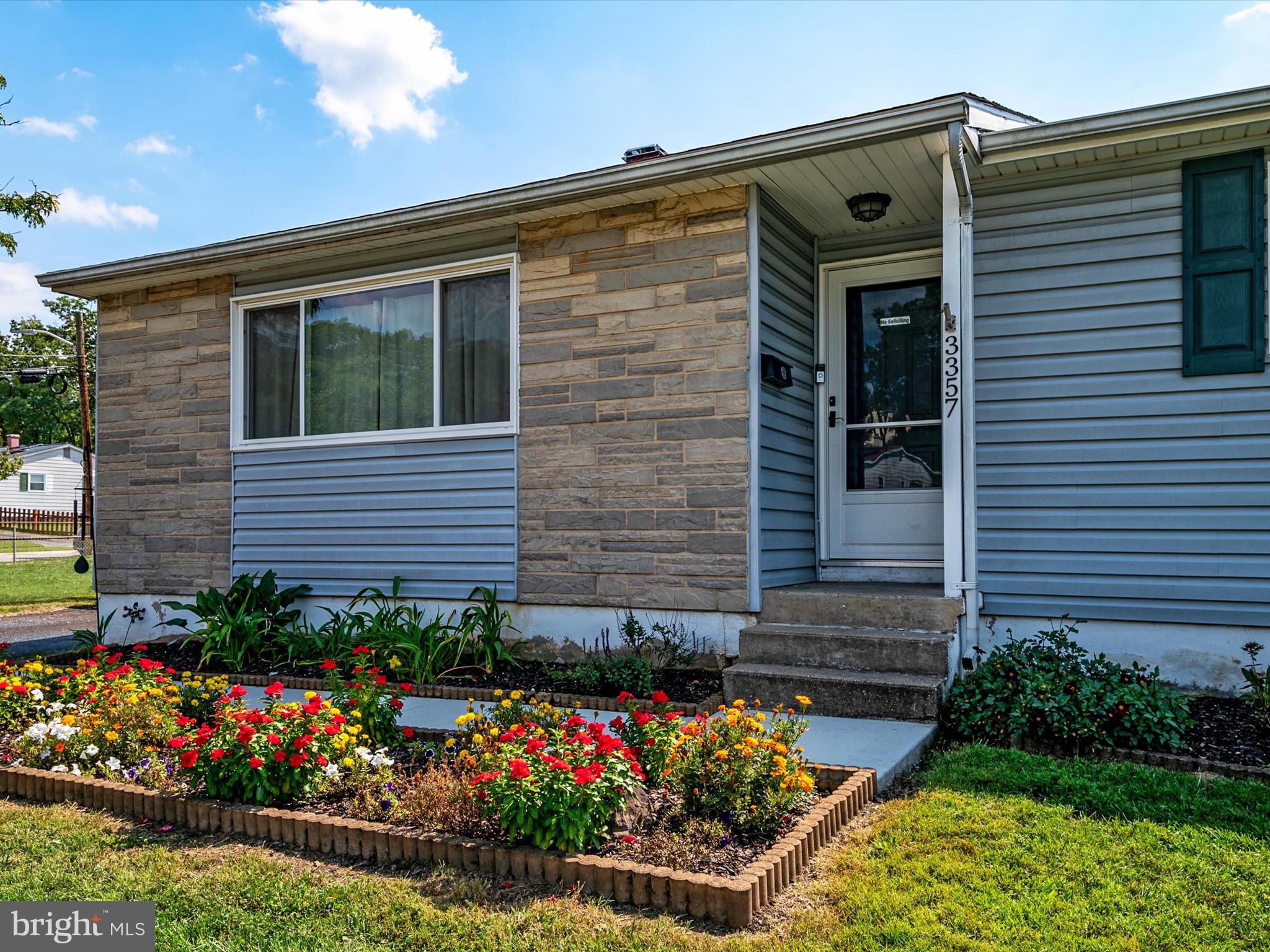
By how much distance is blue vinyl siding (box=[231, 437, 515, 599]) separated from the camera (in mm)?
6367

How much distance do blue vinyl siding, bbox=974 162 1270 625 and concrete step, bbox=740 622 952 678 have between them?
782 millimetres

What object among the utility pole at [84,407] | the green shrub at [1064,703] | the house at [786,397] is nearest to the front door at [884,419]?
the house at [786,397]

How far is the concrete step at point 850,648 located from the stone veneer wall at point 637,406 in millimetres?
356

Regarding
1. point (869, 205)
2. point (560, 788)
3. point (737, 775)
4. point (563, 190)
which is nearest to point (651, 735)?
point (737, 775)

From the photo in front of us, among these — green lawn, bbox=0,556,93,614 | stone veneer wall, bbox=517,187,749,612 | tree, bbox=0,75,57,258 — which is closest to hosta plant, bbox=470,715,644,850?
stone veneer wall, bbox=517,187,749,612

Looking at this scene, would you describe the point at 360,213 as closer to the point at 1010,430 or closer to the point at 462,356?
the point at 462,356

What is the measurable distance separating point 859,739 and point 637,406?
257 cm

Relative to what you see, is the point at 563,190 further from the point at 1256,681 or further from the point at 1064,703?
the point at 1256,681

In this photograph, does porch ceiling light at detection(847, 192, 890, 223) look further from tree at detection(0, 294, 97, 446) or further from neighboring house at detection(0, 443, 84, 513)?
tree at detection(0, 294, 97, 446)

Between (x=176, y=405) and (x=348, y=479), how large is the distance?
6.21ft

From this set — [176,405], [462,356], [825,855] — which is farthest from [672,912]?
[176,405]

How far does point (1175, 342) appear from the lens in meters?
4.92

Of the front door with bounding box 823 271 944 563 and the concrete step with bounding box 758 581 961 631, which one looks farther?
the front door with bounding box 823 271 944 563

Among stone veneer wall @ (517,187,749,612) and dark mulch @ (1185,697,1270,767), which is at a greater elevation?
stone veneer wall @ (517,187,749,612)
